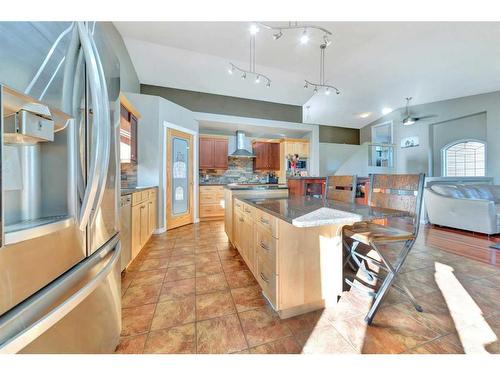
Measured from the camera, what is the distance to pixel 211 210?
193 inches

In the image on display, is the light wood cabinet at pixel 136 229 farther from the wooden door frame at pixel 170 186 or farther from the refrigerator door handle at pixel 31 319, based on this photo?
the refrigerator door handle at pixel 31 319

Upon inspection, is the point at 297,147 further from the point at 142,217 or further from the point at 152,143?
the point at 142,217

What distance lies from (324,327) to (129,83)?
4596mm

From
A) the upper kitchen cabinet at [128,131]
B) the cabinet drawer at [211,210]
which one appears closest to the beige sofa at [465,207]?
the cabinet drawer at [211,210]

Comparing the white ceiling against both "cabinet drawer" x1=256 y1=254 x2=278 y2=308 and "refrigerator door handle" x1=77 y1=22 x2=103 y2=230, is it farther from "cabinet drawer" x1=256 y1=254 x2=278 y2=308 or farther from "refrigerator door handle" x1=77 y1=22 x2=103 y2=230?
"cabinet drawer" x1=256 y1=254 x2=278 y2=308

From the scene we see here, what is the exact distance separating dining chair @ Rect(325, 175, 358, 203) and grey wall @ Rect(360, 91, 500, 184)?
5.68 metres

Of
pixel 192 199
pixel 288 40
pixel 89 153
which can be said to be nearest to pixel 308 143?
pixel 288 40

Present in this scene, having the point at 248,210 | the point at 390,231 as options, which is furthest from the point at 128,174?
the point at 390,231

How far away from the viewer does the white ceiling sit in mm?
3094

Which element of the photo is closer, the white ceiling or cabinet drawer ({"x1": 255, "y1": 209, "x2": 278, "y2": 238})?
cabinet drawer ({"x1": 255, "y1": 209, "x2": 278, "y2": 238})

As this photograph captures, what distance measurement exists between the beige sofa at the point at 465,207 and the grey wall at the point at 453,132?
2050 mm

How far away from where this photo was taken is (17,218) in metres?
0.57

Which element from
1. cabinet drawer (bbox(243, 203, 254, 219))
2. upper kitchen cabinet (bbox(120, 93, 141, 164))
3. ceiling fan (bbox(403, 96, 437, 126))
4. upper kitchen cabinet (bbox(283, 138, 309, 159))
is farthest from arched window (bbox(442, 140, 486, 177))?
upper kitchen cabinet (bbox(120, 93, 141, 164))
